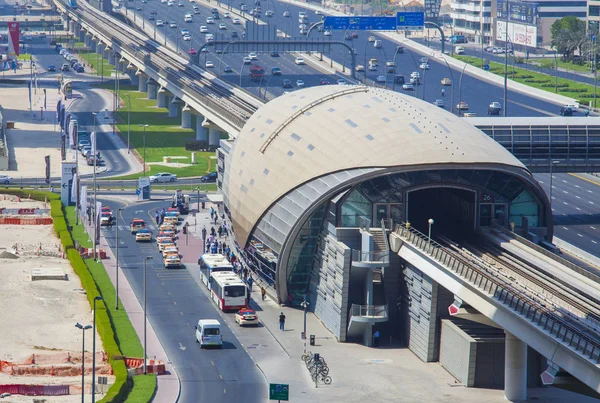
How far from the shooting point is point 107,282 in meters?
117

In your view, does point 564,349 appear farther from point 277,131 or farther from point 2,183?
point 2,183

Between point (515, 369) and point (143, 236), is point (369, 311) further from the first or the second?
point (143, 236)

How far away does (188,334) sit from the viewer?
333 ft

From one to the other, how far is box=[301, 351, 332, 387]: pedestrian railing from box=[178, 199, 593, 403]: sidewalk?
39 centimetres

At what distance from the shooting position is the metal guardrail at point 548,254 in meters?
89.9

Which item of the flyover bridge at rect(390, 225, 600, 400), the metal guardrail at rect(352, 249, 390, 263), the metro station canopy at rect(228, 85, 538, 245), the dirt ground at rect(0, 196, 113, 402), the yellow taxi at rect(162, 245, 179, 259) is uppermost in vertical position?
the metro station canopy at rect(228, 85, 538, 245)

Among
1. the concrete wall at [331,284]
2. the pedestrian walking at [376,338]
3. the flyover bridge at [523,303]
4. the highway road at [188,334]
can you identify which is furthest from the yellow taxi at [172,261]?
the pedestrian walking at [376,338]

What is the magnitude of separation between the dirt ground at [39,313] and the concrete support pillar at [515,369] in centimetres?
2446

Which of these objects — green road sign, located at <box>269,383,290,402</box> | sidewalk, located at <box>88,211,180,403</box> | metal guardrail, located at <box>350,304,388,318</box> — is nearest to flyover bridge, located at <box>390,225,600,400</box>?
metal guardrail, located at <box>350,304,388,318</box>

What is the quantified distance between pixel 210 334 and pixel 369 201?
1563 cm

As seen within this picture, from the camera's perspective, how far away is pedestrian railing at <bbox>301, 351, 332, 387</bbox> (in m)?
89.5

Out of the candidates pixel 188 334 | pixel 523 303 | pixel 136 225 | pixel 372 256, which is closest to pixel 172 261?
pixel 136 225

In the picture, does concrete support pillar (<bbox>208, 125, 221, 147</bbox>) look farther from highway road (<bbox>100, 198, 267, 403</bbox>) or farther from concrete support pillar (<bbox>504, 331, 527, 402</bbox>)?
concrete support pillar (<bbox>504, 331, 527, 402</bbox>)

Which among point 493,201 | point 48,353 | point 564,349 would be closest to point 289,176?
point 493,201
